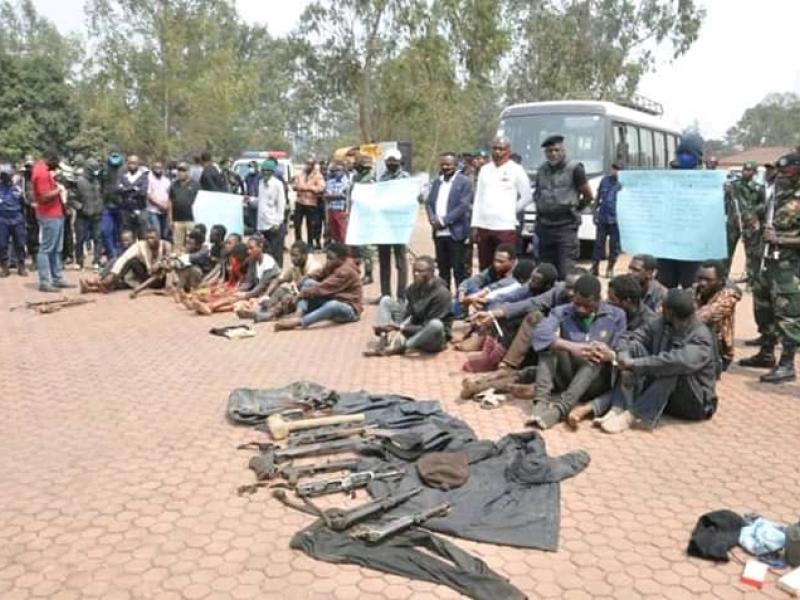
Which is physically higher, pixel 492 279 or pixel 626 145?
pixel 626 145

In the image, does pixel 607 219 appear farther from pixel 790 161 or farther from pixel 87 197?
pixel 87 197

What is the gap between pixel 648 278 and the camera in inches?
233

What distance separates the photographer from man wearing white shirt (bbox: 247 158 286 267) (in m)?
10.5

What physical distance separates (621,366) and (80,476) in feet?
11.2

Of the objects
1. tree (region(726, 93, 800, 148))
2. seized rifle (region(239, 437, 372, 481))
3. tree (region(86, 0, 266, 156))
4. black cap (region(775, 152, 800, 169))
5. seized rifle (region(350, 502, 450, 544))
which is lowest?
seized rifle (region(350, 502, 450, 544))

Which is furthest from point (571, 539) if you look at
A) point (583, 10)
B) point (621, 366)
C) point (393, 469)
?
point (583, 10)

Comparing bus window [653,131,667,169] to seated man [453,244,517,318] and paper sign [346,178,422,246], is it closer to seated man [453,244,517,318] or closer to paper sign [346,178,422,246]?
paper sign [346,178,422,246]

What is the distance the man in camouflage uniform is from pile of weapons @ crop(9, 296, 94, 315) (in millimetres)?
7961

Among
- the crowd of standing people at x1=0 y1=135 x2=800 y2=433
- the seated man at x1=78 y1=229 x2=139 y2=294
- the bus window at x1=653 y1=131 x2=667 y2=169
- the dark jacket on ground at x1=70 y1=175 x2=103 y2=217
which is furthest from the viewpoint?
the bus window at x1=653 y1=131 x2=667 y2=169

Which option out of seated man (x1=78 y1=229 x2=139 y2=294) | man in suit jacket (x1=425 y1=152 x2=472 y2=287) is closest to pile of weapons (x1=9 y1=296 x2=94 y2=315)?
seated man (x1=78 y1=229 x2=139 y2=294)

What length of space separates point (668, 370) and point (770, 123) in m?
97.4

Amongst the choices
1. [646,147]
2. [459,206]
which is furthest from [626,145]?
[459,206]

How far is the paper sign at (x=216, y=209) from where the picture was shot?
36.8 ft

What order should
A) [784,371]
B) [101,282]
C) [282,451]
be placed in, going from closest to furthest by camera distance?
[282,451] < [784,371] < [101,282]
